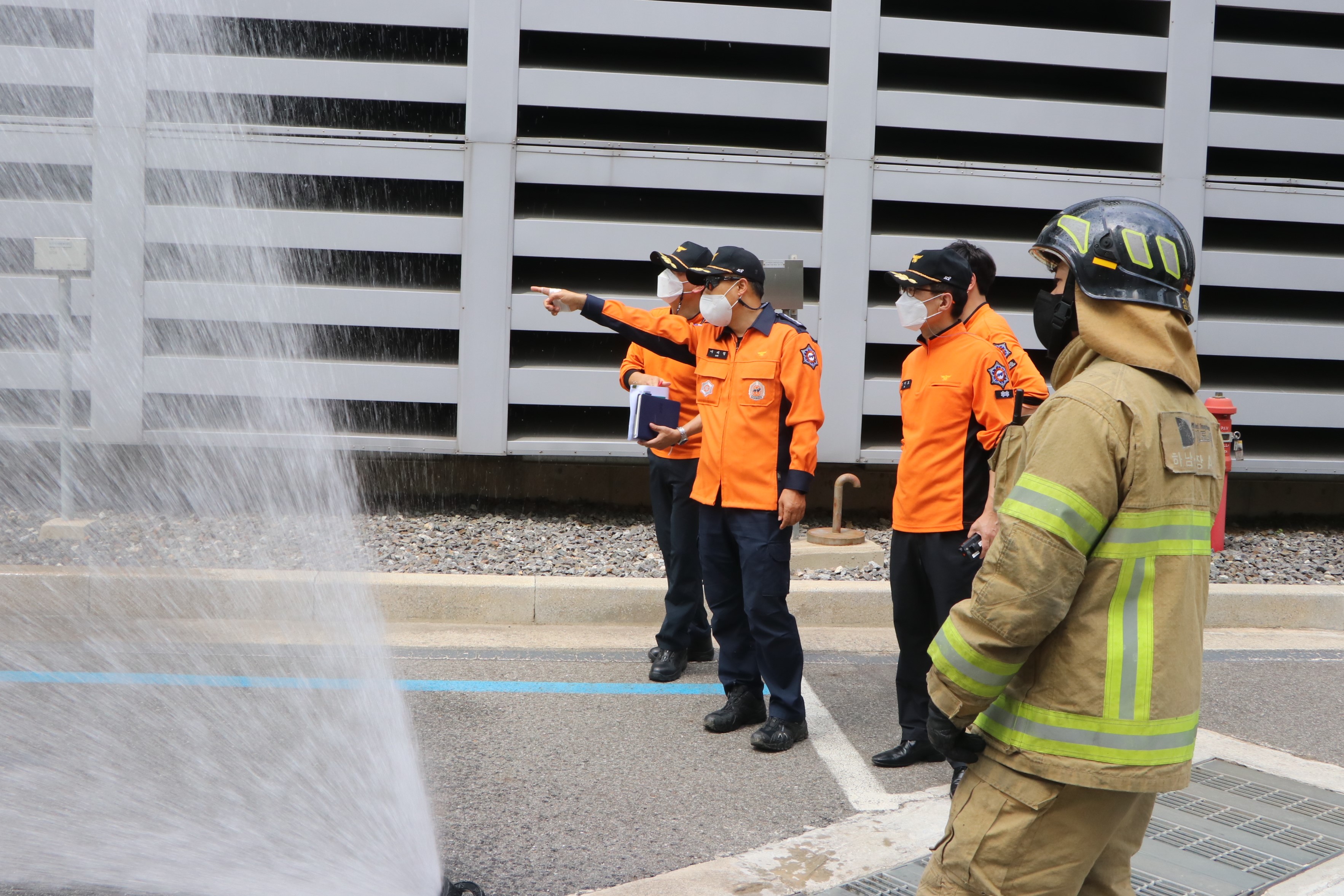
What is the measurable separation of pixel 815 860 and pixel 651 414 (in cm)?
256

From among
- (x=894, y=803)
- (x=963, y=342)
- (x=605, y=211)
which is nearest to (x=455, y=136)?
(x=605, y=211)

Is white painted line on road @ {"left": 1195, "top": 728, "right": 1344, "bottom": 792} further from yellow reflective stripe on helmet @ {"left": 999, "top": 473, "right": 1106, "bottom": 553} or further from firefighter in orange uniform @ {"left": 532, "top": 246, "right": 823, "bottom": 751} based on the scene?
yellow reflective stripe on helmet @ {"left": 999, "top": 473, "right": 1106, "bottom": 553}

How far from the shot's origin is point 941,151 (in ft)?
33.4

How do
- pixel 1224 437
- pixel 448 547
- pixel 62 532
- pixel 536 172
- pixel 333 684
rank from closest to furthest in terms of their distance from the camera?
pixel 333 684 < pixel 62 532 < pixel 448 547 < pixel 1224 437 < pixel 536 172

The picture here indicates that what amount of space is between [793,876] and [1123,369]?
2.03 metres

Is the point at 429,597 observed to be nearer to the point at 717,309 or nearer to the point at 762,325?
the point at 717,309

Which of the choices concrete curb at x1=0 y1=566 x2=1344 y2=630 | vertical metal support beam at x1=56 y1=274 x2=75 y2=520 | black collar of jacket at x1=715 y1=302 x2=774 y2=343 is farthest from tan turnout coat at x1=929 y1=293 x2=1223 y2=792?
vertical metal support beam at x1=56 y1=274 x2=75 y2=520

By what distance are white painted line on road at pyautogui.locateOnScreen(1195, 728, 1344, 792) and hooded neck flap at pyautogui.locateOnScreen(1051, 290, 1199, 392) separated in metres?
2.79

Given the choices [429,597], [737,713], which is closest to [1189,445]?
[737,713]

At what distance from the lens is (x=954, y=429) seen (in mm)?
4527

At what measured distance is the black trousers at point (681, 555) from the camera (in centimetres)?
582

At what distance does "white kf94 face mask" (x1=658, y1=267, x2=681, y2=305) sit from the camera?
5.84 meters

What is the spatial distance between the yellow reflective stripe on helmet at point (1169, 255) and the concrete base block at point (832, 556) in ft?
17.9

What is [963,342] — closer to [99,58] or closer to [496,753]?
[496,753]
